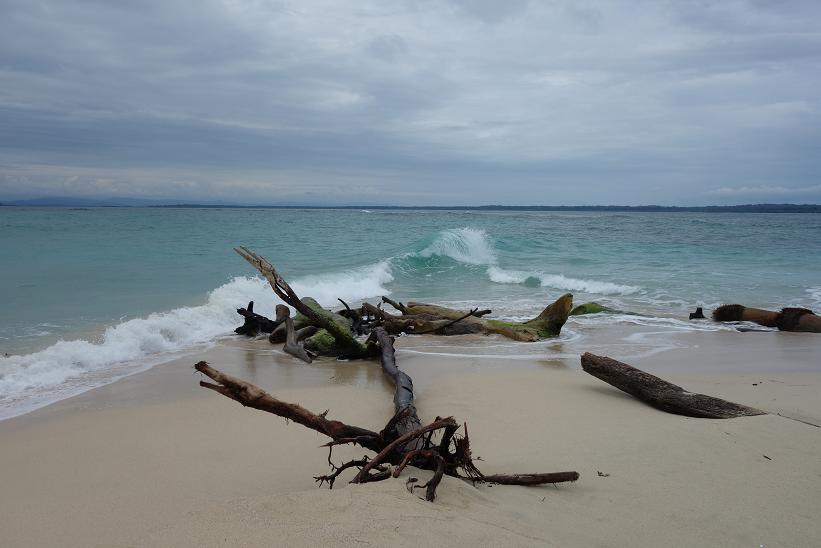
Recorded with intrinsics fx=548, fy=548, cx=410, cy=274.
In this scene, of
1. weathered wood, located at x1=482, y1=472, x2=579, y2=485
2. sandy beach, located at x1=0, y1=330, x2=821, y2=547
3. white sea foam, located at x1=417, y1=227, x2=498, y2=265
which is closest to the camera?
sandy beach, located at x1=0, y1=330, x2=821, y2=547

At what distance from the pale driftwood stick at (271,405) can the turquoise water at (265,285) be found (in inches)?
150

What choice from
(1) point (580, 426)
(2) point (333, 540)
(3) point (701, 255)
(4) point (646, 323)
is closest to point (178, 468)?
(2) point (333, 540)

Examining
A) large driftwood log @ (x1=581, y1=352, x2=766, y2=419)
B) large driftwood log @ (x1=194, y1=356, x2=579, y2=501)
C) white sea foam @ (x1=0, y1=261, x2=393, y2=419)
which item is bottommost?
white sea foam @ (x1=0, y1=261, x2=393, y2=419)

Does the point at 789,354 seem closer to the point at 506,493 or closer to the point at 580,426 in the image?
the point at 580,426

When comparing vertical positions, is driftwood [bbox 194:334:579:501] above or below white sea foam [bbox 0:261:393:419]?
above

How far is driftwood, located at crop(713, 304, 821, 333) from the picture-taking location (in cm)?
971

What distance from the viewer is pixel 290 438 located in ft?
13.7

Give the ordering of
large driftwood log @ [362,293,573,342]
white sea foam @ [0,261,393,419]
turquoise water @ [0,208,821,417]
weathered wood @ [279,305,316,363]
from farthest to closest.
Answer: large driftwood log @ [362,293,573,342] → turquoise water @ [0,208,821,417] → weathered wood @ [279,305,316,363] → white sea foam @ [0,261,393,419]

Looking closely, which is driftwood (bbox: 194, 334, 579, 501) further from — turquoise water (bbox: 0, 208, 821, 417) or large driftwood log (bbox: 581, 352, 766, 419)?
turquoise water (bbox: 0, 208, 821, 417)

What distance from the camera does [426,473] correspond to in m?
3.05

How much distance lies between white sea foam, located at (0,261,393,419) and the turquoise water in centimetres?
2

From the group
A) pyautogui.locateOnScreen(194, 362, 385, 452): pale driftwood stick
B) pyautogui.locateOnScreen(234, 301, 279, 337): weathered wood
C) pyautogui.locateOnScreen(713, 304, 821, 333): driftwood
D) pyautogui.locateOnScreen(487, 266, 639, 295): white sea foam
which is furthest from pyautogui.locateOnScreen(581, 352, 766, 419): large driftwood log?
pyautogui.locateOnScreen(487, 266, 639, 295): white sea foam

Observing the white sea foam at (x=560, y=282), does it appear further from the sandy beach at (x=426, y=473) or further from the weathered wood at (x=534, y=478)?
the weathered wood at (x=534, y=478)

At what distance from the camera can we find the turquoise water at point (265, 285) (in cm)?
775
